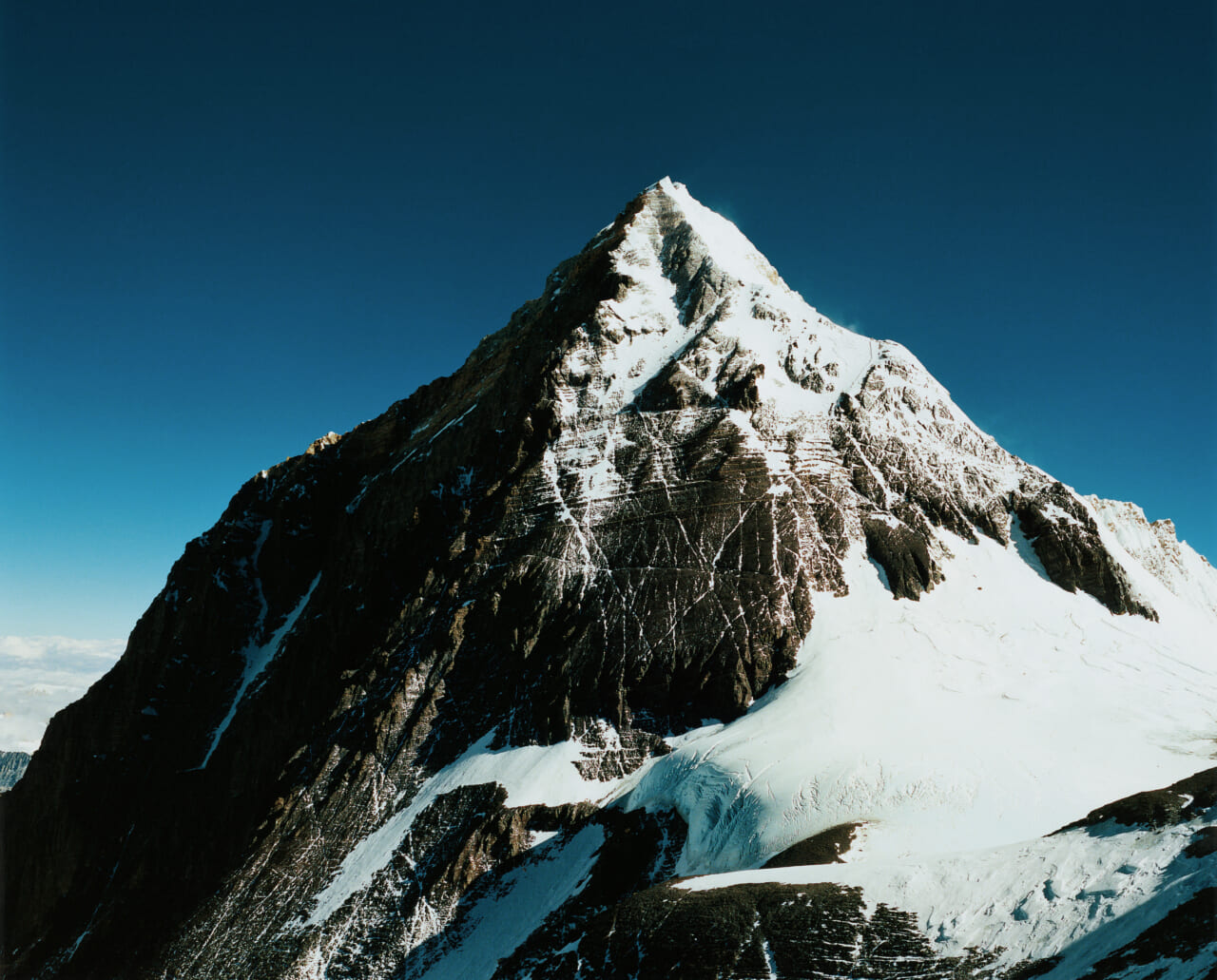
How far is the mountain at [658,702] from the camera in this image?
25391mm

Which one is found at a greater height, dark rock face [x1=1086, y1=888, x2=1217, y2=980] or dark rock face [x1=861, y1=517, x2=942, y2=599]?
dark rock face [x1=861, y1=517, x2=942, y2=599]

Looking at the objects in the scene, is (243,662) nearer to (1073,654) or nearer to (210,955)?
(210,955)

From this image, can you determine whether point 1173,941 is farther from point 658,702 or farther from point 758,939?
point 658,702

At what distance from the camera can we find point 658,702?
48250 millimetres

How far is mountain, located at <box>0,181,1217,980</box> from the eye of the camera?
2539 cm

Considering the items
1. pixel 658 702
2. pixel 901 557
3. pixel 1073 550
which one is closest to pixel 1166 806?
pixel 658 702

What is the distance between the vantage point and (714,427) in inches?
2383

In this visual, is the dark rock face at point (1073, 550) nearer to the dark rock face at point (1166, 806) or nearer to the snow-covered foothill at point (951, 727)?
the snow-covered foothill at point (951, 727)

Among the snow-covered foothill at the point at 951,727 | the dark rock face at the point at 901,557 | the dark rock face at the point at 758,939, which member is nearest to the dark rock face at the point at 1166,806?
the dark rock face at the point at 758,939

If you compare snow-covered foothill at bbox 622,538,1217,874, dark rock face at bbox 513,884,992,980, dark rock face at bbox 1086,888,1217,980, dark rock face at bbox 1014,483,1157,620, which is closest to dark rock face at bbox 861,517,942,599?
snow-covered foothill at bbox 622,538,1217,874

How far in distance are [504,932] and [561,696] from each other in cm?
1436

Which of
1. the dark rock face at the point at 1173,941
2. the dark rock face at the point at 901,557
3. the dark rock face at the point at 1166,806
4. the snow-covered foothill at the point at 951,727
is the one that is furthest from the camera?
the dark rock face at the point at 901,557

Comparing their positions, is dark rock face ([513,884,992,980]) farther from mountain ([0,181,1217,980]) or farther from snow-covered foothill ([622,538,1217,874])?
snow-covered foothill ([622,538,1217,874])

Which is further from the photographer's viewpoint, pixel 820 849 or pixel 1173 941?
pixel 820 849
